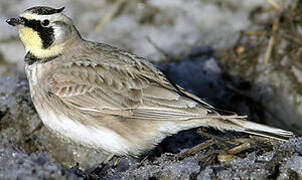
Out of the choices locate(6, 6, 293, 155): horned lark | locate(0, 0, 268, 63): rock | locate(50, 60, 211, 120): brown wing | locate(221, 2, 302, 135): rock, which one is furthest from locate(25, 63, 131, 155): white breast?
locate(0, 0, 268, 63): rock

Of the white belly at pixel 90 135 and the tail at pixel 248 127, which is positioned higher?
the tail at pixel 248 127

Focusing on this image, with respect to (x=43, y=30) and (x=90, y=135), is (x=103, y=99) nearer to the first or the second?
(x=90, y=135)

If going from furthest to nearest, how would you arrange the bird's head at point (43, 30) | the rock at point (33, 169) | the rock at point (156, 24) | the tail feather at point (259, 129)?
the rock at point (156, 24), the bird's head at point (43, 30), the tail feather at point (259, 129), the rock at point (33, 169)

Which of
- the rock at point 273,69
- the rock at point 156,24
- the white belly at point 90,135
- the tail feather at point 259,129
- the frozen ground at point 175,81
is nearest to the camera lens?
the frozen ground at point 175,81

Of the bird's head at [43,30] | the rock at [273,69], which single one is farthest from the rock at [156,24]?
the bird's head at [43,30]

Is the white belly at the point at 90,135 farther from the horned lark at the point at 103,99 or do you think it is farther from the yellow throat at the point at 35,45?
the yellow throat at the point at 35,45

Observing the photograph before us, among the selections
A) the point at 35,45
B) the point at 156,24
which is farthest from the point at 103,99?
the point at 156,24

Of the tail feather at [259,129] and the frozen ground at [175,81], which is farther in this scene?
the tail feather at [259,129]

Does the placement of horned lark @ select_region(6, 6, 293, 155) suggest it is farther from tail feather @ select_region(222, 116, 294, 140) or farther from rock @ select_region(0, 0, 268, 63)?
rock @ select_region(0, 0, 268, 63)
